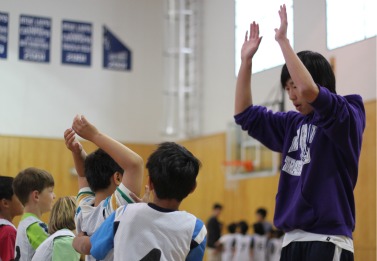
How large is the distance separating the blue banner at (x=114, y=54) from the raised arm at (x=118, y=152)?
1105 centimetres

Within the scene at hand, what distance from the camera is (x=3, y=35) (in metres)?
10.8

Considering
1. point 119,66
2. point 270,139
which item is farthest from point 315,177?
point 119,66

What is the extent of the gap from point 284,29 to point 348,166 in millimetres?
630

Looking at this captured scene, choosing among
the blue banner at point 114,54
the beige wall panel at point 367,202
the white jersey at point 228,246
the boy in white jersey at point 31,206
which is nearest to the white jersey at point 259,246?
the white jersey at point 228,246

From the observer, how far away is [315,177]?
108 inches

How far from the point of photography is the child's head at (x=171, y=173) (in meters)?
2.55

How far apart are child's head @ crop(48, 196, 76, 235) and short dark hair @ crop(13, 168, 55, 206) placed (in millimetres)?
306

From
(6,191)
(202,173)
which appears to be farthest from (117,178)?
(202,173)

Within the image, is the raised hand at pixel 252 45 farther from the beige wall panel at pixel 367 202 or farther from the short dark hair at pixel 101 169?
the beige wall panel at pixel 367 202

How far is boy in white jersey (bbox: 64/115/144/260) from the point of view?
Answer: 2734 millimetres

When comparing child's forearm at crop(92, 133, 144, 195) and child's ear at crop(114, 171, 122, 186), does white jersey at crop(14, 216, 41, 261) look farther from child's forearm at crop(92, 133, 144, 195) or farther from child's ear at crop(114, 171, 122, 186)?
child's forearm at crop(92, 133, 144, 195)

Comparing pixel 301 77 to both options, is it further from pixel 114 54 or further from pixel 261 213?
pixel 114 54

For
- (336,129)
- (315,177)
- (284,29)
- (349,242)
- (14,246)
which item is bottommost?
(14,246)

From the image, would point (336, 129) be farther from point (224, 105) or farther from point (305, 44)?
point (224, 105)
